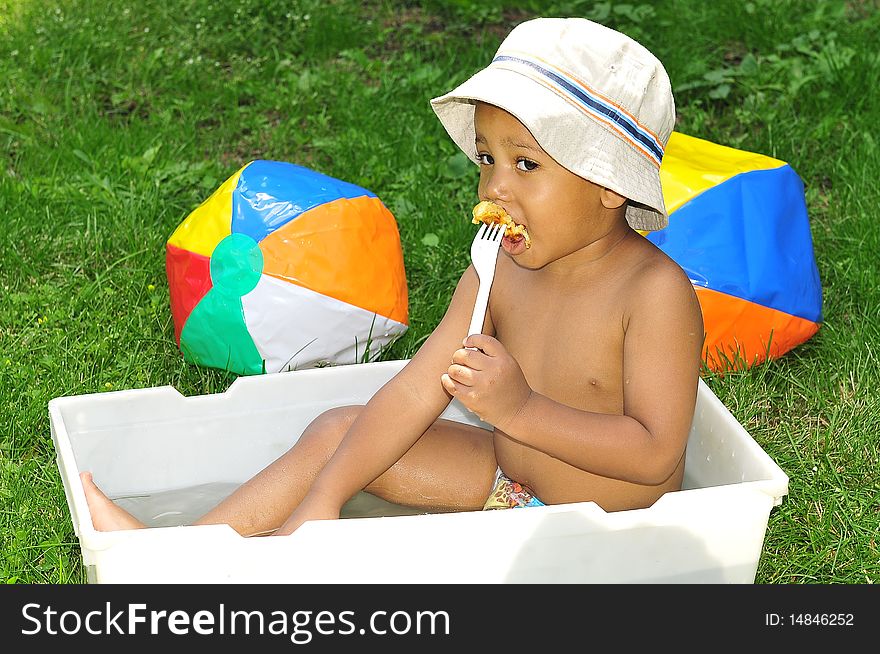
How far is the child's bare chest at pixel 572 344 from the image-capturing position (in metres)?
1.83

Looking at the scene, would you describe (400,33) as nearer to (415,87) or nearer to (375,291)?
(415,87)

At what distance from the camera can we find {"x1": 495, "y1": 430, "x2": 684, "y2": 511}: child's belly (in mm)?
1870

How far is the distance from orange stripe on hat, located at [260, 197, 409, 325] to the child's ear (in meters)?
0.85

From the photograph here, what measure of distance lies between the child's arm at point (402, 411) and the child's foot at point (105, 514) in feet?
0.99

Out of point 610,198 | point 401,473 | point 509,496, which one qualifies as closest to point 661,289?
point 610,198

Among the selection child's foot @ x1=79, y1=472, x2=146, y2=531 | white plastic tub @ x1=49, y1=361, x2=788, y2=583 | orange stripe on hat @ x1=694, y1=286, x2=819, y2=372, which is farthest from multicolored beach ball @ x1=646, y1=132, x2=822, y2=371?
child's foot @ x1=79, y1=472, x2=146, y2=531

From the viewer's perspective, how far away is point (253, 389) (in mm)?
2170

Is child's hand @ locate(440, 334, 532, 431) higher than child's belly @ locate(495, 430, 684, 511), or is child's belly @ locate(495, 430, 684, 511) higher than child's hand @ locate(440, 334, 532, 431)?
child's hand @ locate(440, 334, 532, 431)

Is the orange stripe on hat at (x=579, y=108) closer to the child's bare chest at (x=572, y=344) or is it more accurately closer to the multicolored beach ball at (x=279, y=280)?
the child's bare chest at (x=572, y=344)

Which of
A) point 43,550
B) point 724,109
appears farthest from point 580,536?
point 724,109

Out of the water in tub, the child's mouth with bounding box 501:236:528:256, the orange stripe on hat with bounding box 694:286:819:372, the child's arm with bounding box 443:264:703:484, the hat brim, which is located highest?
the hat brim

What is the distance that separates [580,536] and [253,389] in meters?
0.75

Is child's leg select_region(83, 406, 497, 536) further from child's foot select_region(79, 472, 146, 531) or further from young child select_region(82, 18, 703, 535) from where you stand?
child's foot select_region(79, 472, 146, 531)

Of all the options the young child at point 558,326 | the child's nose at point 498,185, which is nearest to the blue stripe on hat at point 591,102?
the young child at point 558,326
